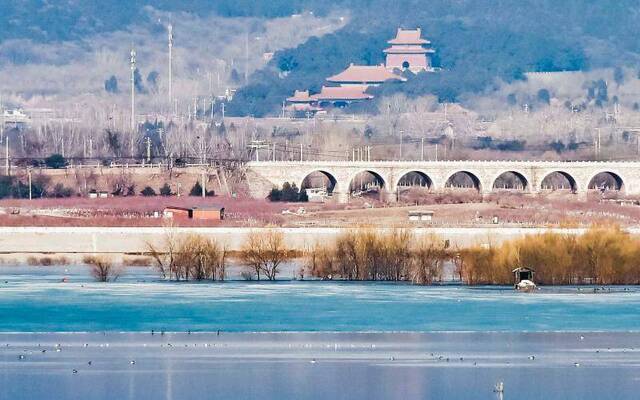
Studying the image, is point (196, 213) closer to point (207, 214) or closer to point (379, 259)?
point (207, 214)

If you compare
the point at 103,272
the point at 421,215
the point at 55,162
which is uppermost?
the point at 55,162

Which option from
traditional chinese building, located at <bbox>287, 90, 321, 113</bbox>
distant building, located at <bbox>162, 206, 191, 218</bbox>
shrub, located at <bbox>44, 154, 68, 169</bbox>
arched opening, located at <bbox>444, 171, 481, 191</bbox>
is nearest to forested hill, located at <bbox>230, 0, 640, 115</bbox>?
traditional chinese building, located at <bbox>287, 90, 321, 113</bbox>

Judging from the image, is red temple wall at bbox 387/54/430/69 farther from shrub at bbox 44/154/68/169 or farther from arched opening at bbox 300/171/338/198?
shrub at bbox 44/154/68/169

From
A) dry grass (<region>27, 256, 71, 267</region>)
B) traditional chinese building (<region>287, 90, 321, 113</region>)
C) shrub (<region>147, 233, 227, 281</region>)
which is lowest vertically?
dry grass (<region>27, 256, 71, 267</region>)

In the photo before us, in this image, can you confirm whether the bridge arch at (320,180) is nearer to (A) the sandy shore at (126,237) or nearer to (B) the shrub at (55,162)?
(B) the shrub at (55,162)

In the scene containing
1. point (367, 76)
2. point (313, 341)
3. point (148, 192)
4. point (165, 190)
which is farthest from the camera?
point (367, 76)

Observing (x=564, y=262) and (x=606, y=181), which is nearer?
(x=564, y=262)

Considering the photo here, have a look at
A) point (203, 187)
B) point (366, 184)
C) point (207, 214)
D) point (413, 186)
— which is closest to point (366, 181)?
point (366, 184)

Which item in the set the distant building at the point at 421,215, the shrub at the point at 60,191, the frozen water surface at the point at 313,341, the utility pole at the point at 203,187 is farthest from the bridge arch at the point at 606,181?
the frozen water surface at the point at 313,341
